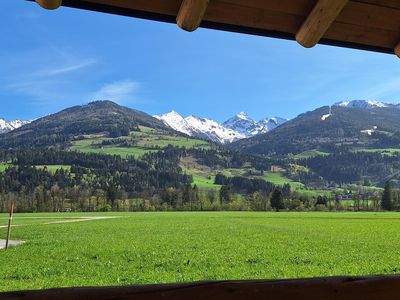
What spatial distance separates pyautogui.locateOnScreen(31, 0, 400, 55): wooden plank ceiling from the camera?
2.58 m

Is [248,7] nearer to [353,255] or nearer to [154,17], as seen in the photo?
[154,17]

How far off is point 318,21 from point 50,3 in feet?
5.06

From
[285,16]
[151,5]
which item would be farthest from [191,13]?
[285,16]

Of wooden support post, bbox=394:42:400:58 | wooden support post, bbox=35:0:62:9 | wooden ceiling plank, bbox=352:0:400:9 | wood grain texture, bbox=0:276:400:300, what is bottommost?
wood grain texture, bbox=0:276:400:300

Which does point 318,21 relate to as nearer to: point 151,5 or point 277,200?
point 151,5

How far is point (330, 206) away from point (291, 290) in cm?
12391

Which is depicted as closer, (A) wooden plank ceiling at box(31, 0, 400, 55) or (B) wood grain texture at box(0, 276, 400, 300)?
(B) wood grain texture at box(0, 276, 400, 300)

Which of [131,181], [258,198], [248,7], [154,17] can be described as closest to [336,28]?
[248,7]

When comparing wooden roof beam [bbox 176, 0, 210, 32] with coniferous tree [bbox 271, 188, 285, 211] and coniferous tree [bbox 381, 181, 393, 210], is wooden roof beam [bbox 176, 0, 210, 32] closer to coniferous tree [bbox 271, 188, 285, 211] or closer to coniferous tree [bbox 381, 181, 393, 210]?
coniferous tree [bbox 271, 188, 285, 211]

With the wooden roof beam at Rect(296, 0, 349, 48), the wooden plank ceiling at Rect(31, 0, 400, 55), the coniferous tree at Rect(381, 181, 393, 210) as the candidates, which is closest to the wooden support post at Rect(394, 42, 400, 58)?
the wooden plank ceiling at Rect(31, 0, 400, 55)

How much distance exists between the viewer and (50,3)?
2455mm

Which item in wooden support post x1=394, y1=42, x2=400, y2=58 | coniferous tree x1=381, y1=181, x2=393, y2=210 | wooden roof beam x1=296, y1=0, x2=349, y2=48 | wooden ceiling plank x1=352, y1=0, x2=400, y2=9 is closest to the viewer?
wooden roof beam x1=296, y1=0, x2=349, y2=48

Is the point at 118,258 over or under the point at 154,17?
under

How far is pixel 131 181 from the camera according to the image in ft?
631
